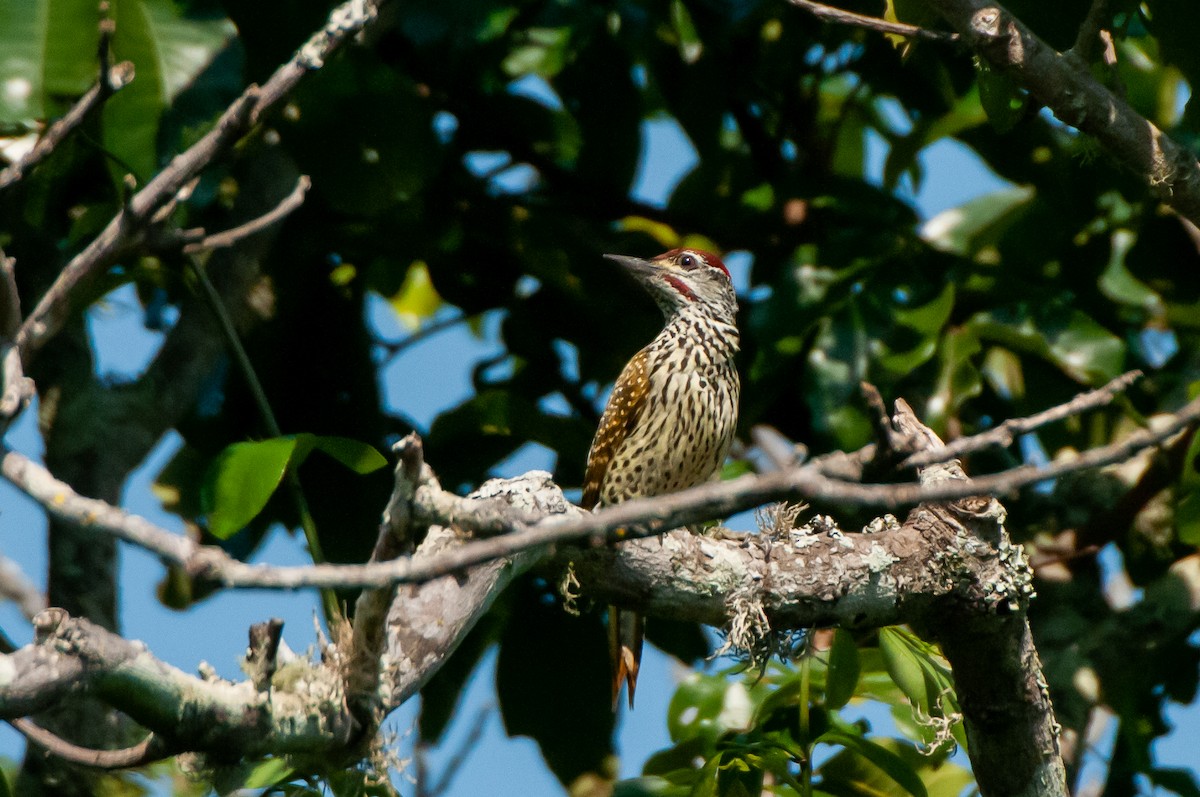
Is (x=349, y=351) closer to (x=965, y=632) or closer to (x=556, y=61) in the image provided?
(x=556, y=61)

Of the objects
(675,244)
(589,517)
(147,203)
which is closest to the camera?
(589,517)

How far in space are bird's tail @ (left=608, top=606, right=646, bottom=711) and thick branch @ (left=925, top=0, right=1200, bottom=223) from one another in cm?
179

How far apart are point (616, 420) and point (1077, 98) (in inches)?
71.9

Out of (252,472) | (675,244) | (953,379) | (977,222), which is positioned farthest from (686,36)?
(252,472)

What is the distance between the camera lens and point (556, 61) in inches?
171

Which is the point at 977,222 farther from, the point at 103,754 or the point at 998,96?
the point at 103,754

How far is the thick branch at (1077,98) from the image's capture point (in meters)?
2.78

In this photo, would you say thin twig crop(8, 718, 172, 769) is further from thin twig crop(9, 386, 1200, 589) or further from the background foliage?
the background foliage

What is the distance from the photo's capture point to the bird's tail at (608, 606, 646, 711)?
3955 millimetres

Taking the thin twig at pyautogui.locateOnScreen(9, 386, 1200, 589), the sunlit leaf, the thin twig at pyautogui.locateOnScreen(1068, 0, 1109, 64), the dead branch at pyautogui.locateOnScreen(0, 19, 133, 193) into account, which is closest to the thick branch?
the thin twig at pyautogui.locateOnScreen(1068, 0, 1109, 64)

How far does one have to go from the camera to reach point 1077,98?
9.31 ft

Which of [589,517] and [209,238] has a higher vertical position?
[209,238]

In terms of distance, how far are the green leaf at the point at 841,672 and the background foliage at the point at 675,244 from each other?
0.39 m

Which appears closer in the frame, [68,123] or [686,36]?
[68,123]
